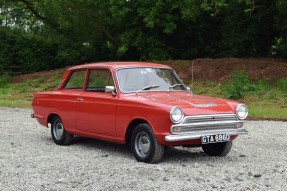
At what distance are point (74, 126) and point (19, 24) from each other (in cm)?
2871

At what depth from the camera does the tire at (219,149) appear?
9.09m

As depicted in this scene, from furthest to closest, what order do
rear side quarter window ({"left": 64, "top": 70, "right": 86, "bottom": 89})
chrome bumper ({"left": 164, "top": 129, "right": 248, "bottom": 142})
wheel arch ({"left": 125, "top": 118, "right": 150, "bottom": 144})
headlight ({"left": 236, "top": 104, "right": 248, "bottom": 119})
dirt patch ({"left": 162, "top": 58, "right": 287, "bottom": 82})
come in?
dirt patch ({"left": 162, "top": 58, "right": 287, "bottom": 82}) < rear side quarter window ({"left": 64, "top": 70, "right": 86, "bottom": 89}) < headlight ({"left": 236, "top": 104, "right": 248, "bottom": 119}) < wheel arch ({"left": 125, "top": 118, "right": 150, "bottom": 144}) < chrome bumper ({"left": 164, "top": 129, "right": 248, "bottom": 142})

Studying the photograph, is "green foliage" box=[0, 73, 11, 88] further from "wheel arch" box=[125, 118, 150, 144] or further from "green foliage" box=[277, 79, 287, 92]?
"wheel arch" box=[125, 118, 150, 144]

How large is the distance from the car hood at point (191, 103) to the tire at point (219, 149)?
0.73 m

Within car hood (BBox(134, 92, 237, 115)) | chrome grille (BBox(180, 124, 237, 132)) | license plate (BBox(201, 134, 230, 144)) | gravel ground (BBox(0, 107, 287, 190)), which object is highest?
car hood (BBox(134, 92, 237, 115))

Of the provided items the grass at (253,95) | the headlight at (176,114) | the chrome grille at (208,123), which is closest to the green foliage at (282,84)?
the grass at (253,95)

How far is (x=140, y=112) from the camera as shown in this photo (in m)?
8.41

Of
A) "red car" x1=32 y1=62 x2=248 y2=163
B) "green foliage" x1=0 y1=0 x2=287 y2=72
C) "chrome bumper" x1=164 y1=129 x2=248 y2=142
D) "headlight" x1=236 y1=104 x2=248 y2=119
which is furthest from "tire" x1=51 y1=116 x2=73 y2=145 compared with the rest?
"green foliage" x1=0 y1=0 x2=287 y2=72

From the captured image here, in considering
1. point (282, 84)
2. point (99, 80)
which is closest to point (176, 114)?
point (99, 80)

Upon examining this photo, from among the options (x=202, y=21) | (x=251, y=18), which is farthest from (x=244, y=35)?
(x=202, y=21)

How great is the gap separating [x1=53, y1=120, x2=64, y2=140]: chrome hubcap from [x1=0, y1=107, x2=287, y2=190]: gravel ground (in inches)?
9.3

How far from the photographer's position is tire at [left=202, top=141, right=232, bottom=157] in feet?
29.8

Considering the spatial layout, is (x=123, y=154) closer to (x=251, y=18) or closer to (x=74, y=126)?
(x=74, y=126)

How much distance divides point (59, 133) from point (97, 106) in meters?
1.68
